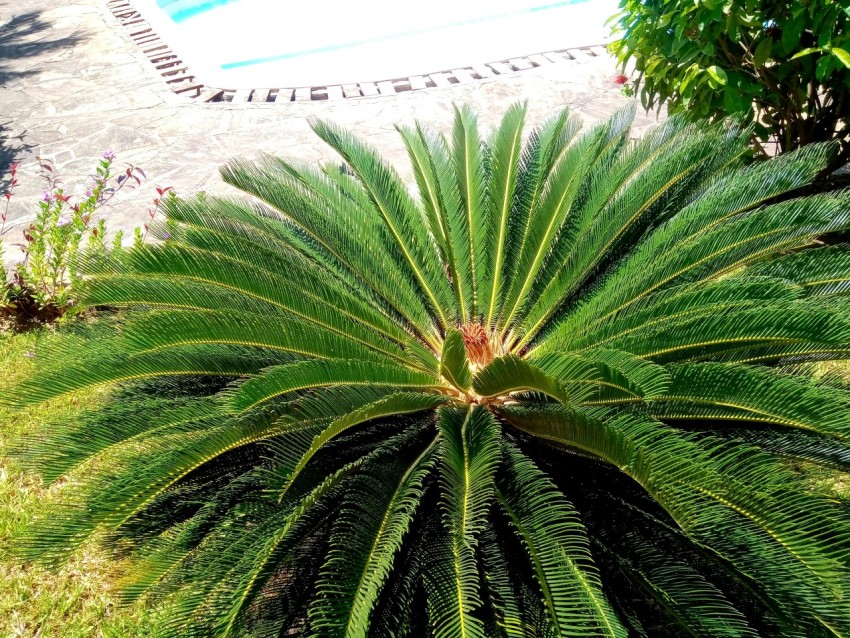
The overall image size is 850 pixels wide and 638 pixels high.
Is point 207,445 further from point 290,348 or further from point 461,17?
point 461,17

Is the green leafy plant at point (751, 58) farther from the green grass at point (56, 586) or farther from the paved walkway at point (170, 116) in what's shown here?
the paved walkway at point (170, 116)

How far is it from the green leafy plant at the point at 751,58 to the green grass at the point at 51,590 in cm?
350

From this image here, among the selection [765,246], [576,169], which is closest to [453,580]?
[765,246]

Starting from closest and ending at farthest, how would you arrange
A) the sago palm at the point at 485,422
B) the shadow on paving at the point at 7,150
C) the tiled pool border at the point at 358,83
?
the sago palm at the point at 485,422 → the shadow on paving at the point at 7,150 → the tiled pool border at the point at 358,83

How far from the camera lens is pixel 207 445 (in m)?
2.14

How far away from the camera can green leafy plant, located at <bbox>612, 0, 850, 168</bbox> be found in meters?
3.62

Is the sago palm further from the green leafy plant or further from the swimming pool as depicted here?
the swimming pool

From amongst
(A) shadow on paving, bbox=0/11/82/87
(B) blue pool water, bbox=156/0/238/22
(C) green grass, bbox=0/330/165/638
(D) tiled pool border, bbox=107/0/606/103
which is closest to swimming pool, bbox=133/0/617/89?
(B) blue pool water, bbox=156/0/238/22

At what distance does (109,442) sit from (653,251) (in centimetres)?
206

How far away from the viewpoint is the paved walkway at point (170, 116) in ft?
20.6

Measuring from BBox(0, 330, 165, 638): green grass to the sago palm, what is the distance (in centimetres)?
35

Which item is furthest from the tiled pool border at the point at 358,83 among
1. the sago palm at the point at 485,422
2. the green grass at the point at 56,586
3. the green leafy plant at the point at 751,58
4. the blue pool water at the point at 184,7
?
the green grass at the point at 56,586

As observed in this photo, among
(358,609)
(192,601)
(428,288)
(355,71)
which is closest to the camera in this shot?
(358,609)

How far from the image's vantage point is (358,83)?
8.02 m
